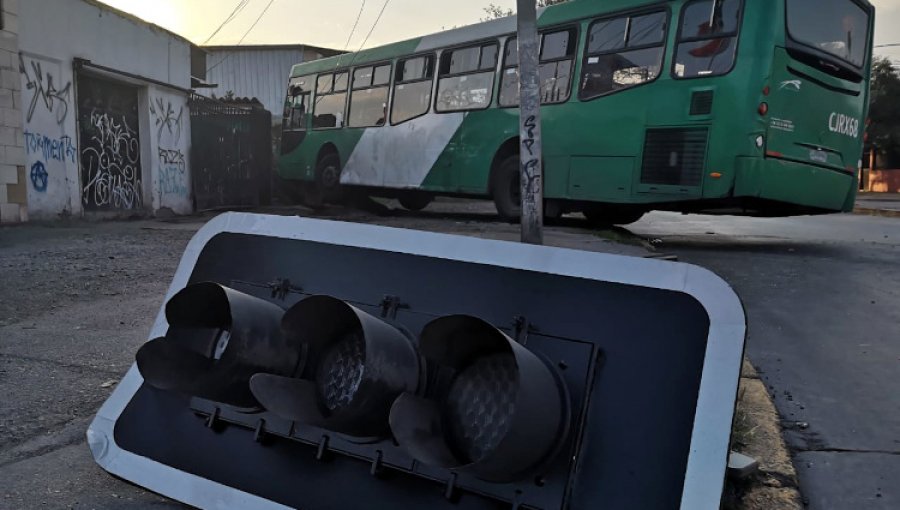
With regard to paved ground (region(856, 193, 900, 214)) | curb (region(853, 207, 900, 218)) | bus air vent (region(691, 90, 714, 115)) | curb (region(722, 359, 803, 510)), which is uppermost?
bus air vent (region(691, 90, 714, 115))

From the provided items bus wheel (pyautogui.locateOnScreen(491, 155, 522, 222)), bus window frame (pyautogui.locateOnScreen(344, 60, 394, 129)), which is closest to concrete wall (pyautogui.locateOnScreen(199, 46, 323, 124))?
bus window frame (pyautogui.locateOnScreen(344, 60, 394, 129))

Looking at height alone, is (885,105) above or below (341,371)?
above

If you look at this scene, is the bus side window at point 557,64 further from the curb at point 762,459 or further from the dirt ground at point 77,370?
the curb at point 762,459

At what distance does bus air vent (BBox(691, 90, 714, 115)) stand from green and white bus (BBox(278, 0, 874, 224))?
0.02m

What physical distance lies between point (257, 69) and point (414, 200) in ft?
Answer: 60.7

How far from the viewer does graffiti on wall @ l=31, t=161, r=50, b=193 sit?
38.7ft

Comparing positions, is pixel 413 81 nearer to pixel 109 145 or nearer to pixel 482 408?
pixel 109 145

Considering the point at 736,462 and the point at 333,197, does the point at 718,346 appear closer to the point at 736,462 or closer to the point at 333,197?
the point at 736,462

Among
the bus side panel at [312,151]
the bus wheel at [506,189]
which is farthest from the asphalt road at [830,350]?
the bus side panel at [312,151]

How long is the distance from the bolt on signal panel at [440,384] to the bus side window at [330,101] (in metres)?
13.0

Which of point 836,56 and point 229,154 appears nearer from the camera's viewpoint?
point 836,56

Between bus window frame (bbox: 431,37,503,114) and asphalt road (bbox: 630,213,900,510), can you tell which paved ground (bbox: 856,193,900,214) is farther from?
bus window frame (bbox: 431,37,503,114)

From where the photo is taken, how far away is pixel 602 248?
7.73 meters

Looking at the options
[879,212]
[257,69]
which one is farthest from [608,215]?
[257,69]
